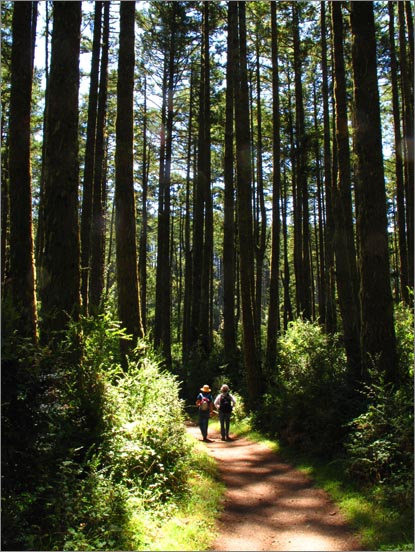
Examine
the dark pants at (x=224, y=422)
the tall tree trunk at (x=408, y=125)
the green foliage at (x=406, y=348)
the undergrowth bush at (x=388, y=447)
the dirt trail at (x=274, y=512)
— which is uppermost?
the tall tree trunk at (x=408, y=125)

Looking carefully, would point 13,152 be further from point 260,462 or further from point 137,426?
point 260,462

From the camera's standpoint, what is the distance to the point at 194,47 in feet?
83.5

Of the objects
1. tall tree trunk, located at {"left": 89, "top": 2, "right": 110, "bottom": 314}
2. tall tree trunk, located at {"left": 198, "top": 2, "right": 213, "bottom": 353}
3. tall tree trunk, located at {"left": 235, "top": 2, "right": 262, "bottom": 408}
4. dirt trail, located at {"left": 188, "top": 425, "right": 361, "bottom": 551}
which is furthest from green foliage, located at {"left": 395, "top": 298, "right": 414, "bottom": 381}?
tall tree trunk, located at {"left": 198, "top": 2, "right": 213, "bottom": 353}

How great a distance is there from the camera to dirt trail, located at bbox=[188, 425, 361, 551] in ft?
21.6

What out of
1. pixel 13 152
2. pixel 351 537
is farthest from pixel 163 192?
pixel 351 537

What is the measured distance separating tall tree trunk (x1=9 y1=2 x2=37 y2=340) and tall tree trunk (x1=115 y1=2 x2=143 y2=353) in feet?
9.75

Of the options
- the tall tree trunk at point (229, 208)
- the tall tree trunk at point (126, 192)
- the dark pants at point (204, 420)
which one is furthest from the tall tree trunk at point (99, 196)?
the dark pants at point (204, 420)

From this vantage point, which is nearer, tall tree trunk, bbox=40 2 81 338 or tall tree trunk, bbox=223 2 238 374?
tall tree trunk, bbox=40 2 81 338

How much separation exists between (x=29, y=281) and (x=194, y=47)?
21263 mm

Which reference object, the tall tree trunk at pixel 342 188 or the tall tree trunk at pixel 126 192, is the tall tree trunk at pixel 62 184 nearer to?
the tall tree trunk at pixel 126 192

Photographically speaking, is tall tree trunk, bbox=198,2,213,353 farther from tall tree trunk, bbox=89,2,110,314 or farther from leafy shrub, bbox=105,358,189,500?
leafy shrub, bbox=105,358,189,500

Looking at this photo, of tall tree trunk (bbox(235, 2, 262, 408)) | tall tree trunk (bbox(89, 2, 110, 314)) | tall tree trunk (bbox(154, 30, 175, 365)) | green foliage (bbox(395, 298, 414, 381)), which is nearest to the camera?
green foliage (bbox(395, 298, 414, 381))

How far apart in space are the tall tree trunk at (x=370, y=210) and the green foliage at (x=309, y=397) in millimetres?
1695

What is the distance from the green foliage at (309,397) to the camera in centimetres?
1041
